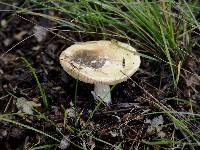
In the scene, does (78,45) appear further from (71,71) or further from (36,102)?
(36,102)

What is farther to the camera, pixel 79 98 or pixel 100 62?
pixel 79 98

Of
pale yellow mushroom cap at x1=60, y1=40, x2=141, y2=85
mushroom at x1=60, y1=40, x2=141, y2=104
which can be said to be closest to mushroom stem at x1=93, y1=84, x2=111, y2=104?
mushroom at x1=60, y1=40, x2=141, y2=104

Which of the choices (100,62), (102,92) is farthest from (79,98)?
(100,62)

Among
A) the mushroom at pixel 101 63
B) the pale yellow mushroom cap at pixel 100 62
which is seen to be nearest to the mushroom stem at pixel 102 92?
the mushroom at pixel 101 63

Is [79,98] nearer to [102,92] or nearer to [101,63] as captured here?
[102,92]

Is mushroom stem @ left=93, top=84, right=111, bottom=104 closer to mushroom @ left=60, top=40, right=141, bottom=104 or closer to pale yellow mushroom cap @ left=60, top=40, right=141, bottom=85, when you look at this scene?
mushroom @ left=60, top=40, right=141, bottom=104

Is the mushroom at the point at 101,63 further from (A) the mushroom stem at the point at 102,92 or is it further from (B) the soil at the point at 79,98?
(B) the soil at the point at 79,98
